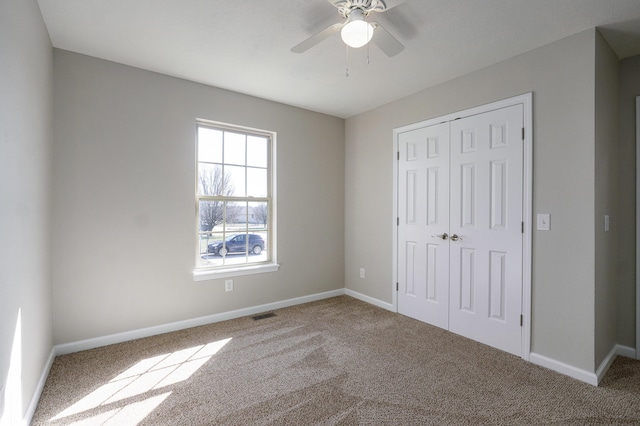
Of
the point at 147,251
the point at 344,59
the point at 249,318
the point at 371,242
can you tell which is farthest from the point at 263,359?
the point at 344,59

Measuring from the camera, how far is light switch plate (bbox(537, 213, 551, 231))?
2375 millimetres

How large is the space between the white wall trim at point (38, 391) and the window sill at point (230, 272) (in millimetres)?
1190

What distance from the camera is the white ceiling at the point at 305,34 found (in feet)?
6.47

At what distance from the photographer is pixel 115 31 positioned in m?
2.26

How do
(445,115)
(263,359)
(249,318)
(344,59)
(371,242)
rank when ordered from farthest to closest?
(371,242) → (249,318) → (445,115) → (344,59) → (263,359)

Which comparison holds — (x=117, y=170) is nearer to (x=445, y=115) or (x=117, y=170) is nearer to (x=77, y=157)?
(x=77, y=157)

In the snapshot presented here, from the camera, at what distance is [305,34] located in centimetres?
228

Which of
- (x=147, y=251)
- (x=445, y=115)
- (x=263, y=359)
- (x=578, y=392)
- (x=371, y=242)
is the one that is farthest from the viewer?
(x=371, y=242)

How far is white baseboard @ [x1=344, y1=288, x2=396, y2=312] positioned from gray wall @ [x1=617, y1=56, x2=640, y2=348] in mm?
2006

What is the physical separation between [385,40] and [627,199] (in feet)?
7.92

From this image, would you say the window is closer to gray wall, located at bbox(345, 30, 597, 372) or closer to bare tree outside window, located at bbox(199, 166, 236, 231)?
bare tree outside window, located at bbox(199, 166, 236, 231)

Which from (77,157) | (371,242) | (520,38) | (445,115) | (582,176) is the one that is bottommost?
(371,242)

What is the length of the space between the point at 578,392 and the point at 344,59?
2.98 m

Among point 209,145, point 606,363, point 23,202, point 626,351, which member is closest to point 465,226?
point 606,363
